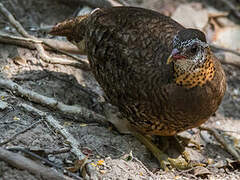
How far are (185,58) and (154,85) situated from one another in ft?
1.19

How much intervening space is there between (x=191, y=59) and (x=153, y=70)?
0.37m

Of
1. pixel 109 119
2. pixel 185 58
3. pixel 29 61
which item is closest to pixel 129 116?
pixel 109 119

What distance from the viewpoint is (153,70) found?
3654 millimetres

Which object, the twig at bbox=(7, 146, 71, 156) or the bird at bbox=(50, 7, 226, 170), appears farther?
the bird at bbox=(50, 7, 226, 170)

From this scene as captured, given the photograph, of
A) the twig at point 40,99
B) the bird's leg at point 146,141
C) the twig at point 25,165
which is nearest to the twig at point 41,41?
the twig at point 40,99

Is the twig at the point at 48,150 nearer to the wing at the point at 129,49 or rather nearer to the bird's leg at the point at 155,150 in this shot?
the wing at the point at 129,49

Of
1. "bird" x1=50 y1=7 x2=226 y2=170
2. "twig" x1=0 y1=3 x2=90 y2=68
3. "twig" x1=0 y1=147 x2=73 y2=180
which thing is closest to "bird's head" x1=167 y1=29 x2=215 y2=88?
"bird" x1=50 y1=7 x2=226 y2=170

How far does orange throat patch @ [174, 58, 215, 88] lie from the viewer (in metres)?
3.45

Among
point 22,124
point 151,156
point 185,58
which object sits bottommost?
point 151,156

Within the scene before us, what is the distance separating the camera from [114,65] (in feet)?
12.8

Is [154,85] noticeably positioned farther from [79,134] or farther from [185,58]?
[79,134]

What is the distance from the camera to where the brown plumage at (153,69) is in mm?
3441

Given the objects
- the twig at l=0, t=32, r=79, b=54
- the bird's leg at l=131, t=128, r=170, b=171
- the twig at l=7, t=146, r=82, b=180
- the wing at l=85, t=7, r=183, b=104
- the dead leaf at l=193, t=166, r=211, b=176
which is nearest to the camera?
the twig at l=7, t=146, r=82, b=180

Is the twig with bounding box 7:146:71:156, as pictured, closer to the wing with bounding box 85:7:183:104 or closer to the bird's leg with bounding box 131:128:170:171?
the wing with bounding box 85:7:183:104
